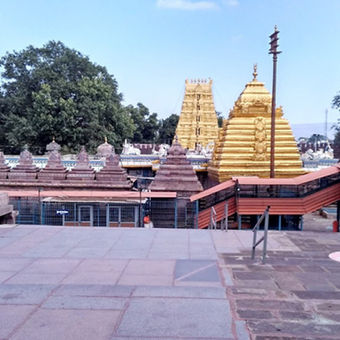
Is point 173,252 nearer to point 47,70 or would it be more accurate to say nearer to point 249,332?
point 249,332

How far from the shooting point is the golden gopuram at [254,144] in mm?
22609

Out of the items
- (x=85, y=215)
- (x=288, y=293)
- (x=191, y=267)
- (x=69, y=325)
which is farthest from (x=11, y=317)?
(x=85, y=215)

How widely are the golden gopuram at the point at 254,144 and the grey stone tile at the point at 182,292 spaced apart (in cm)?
1750

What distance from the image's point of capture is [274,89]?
65.2ft

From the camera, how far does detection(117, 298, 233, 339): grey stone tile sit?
162 inches

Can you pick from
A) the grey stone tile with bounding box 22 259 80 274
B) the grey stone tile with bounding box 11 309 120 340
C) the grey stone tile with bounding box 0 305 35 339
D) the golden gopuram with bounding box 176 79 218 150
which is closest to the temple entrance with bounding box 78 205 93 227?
the grey stone tile with bounding box 22 259 80 274

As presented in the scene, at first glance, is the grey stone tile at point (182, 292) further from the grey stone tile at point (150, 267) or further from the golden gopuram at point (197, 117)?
the golden gopuram at point (197, 117)

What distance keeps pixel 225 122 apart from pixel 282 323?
21410 millimetres

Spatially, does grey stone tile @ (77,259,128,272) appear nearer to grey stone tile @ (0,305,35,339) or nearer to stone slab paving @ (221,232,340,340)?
grey stone tile @ (0,305,35,339)

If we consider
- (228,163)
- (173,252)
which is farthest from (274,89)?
(173,252)

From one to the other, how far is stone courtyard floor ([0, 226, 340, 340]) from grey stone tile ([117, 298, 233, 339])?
0.04ft

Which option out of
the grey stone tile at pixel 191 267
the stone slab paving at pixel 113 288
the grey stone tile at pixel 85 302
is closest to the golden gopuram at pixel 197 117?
the stone slab paving at pixel 113 288

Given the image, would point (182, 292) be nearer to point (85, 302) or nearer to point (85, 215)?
point (85, 302)

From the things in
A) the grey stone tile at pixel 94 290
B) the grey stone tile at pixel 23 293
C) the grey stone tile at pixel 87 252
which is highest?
the grey stone tile at pixel 94 290
